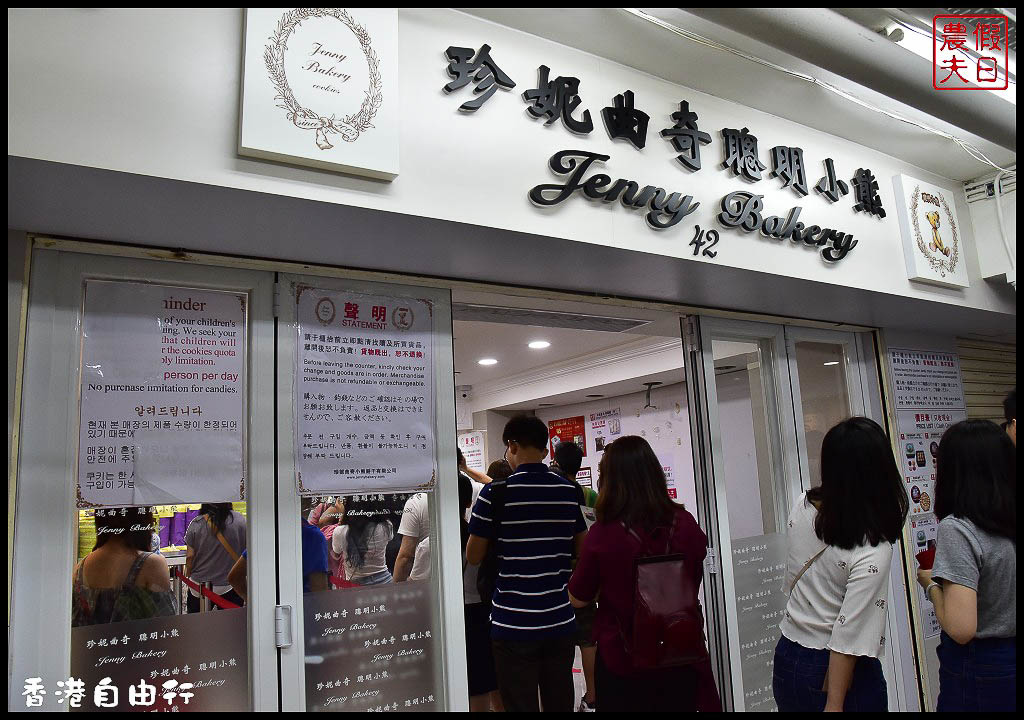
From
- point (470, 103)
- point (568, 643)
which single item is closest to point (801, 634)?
point (568, 643)

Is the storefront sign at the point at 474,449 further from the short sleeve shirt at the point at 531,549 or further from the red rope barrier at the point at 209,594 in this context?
the red rope barrier at the point at 209,594

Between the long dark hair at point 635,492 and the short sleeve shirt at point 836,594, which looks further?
the long dark hair at point 635,492

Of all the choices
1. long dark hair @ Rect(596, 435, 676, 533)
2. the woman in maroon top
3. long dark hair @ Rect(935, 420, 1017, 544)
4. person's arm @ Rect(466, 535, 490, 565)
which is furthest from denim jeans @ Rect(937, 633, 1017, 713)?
person's arm @ Rect(466, 535, 490, 565)

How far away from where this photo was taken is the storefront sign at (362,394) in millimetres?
2439

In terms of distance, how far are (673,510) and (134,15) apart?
204 cm

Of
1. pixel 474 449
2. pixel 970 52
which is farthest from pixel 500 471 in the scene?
pixel 474 449

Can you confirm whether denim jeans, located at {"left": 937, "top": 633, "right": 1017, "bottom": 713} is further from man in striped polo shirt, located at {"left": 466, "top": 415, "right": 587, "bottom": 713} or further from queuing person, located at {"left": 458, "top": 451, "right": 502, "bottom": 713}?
queuing person, located at {"left": 458, "top": 451, "right": 502, "bottom": 713}

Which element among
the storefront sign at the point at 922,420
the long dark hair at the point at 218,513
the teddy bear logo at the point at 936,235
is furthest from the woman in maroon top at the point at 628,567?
the storefront sign at the point at 922,420

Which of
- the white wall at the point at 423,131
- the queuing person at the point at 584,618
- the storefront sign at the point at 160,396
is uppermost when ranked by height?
the white wall at the point at 423,131

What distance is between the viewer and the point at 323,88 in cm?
192

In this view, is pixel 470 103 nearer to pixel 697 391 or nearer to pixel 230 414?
pixel 230 414

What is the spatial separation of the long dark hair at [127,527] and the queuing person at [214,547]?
0.38 feet

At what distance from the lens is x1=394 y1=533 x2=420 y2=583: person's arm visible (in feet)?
8.32

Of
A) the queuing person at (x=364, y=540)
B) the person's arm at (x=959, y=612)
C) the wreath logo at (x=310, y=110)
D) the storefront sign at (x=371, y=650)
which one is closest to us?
the person's arm at (x=959, y=612)
